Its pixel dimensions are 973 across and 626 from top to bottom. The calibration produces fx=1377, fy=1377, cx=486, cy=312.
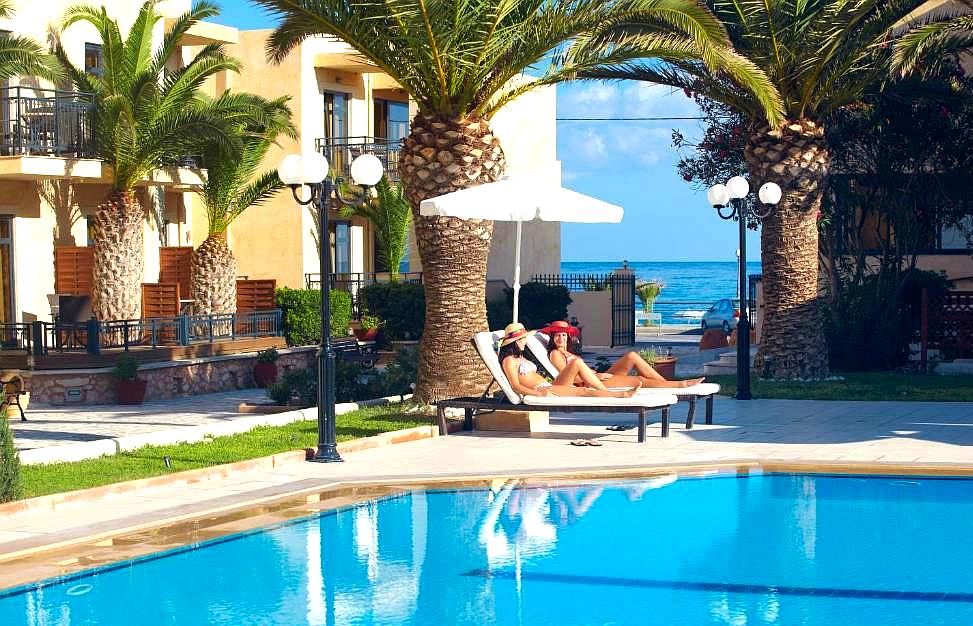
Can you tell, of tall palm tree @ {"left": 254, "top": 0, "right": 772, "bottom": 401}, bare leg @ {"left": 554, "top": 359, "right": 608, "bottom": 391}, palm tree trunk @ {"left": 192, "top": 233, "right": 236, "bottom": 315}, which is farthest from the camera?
palm tree trunk @ {"left": 192, "top": 233, "right": 236, "bottom": 315}

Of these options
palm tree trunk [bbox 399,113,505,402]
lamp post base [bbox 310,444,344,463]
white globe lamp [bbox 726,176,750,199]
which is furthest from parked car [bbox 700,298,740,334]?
lamp post base [bbox 310,444,344,463]

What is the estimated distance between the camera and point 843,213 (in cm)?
2680

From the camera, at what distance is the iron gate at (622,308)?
35031 millimetres

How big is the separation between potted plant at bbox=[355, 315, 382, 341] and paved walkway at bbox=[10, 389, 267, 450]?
25.8ft

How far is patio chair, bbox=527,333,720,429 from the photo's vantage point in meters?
15.5

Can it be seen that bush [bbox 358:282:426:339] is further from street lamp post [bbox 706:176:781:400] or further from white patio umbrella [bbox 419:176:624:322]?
white patio umbrella [bbox 419:176:624:322]

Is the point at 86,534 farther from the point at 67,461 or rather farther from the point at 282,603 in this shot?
the point at 67,461

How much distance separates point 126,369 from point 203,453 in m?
7.54

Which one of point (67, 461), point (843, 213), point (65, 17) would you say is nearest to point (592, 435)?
point (67, 461)

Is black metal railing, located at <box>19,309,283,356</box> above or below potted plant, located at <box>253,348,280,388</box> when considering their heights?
above

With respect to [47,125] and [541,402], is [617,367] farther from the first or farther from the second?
[47,125]

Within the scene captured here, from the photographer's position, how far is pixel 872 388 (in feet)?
67.6

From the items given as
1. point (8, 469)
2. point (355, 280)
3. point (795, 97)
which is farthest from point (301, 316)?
point (8, 469)

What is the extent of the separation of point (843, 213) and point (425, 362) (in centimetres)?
1237
